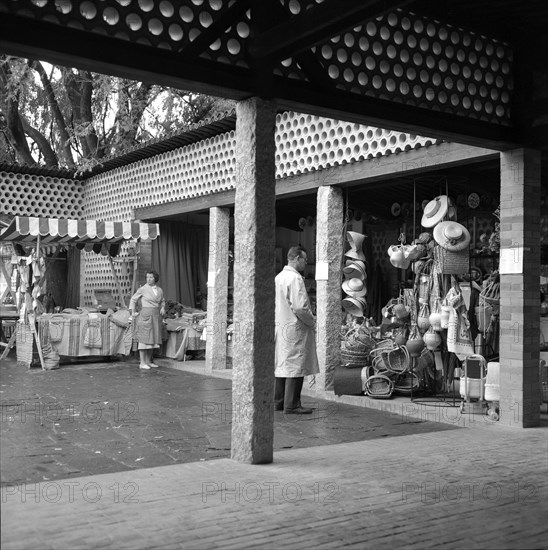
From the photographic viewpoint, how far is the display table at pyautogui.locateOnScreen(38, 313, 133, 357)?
40.7ft

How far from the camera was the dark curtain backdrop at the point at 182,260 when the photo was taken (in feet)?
49.3

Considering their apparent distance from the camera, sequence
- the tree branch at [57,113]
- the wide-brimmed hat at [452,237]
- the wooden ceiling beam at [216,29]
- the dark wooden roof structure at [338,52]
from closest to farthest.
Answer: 1. the dark wooden roof structure at [338,52]
2. the wooden ceiling beam at [216,29]
3. the wide-brimmed hat at [452,237]
4. the tree branch at [57,113]

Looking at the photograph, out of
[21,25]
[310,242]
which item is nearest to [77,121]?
[310,242]

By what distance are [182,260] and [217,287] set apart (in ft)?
12.2

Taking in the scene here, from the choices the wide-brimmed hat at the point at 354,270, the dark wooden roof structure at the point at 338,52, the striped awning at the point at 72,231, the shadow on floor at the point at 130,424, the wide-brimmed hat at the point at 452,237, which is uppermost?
the dark wooden roof structure at the point at 338,52

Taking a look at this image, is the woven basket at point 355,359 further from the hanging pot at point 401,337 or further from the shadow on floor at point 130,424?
the shadow on floor at point 130,424

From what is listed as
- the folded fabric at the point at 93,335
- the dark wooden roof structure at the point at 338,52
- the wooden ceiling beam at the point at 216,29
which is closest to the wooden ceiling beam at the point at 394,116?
the dark wooden roof structure at the point at 338,52

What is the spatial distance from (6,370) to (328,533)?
8.63m

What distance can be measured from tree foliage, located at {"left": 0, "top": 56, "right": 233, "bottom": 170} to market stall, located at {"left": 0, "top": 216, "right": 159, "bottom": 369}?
6065 mm

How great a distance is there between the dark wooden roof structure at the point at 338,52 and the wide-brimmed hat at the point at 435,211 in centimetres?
157

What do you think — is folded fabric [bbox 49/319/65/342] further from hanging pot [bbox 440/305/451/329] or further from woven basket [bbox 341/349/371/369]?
hanging pot [bbox 440/305/451/329]

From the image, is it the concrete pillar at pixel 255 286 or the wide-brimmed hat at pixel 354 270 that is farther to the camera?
the wide-brimmed hat at pixel 354 270

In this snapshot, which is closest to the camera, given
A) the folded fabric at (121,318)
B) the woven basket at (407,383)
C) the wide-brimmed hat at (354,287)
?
the woven basket at (407,383)

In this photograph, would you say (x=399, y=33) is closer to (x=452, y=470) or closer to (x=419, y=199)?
(x=452, y=470)
